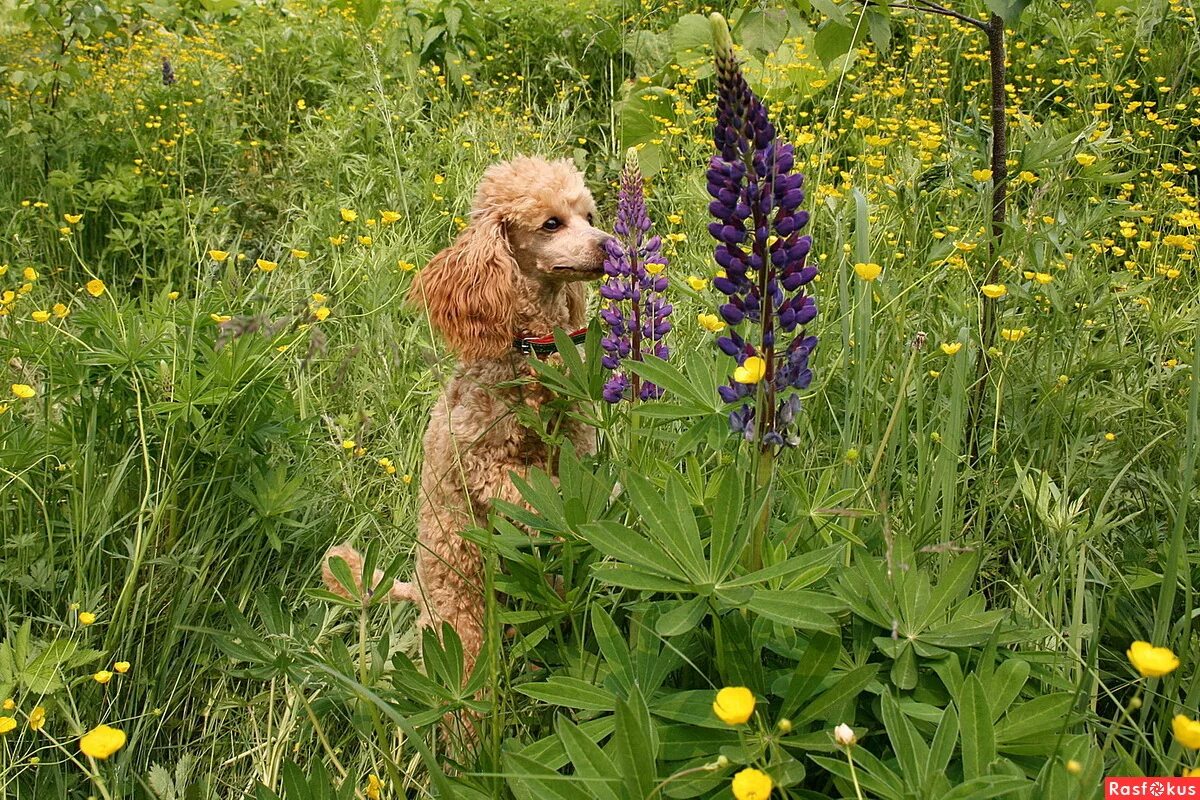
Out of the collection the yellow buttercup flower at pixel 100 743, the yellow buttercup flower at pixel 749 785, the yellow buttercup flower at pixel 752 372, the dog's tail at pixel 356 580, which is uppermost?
the yellow buttercup flower at pixel 752 372

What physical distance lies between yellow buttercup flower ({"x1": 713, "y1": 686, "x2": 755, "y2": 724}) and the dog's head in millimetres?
1573

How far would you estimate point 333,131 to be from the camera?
15.3 feet

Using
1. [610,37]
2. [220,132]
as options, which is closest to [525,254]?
[220,132]

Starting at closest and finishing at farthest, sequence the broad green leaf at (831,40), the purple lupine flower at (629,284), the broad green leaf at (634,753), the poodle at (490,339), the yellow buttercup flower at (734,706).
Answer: the yellow buttercup flower at (734,706)
the broad green leaf at (634,753)
the purple lupine flower at (629,284)
the broad green leaf at (831,40)
the poodle at (490,339)

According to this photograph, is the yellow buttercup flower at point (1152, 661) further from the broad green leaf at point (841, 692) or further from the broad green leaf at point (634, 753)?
the broad green leaf at point (634, 753)

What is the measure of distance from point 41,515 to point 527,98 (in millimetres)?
4080

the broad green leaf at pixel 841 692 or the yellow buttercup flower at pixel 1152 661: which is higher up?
the yellow buttercup flower at pixel 1152 661

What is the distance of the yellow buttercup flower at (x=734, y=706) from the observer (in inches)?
37.8

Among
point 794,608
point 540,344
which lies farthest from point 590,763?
point 540,344

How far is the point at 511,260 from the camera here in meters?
2.60

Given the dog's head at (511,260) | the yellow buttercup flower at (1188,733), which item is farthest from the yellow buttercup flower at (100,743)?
the dog's head at (511,260)

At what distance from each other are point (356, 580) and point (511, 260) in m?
0.97

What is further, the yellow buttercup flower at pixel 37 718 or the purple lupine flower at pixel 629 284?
the purple lupine flower at pixel 629 284

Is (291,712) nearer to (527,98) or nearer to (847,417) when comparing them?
(847,417)
